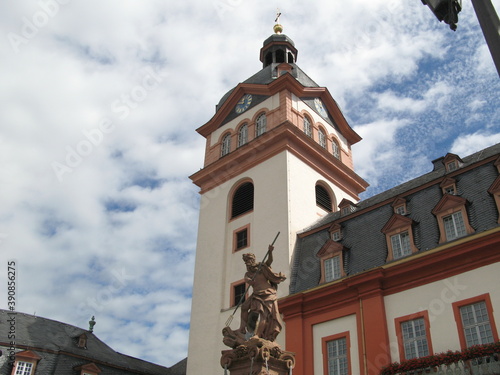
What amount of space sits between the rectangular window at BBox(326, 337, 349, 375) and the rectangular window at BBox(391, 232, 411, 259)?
399cm

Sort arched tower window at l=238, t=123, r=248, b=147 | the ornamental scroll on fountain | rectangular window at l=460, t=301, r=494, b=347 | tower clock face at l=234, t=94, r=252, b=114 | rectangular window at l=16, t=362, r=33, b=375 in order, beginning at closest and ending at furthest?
the ornamental scroll on fountain
rectangular window at l=460, t=301, r=494, b=347
rectangular window at l=16, t=362, r=33, b=375
arched tower window at l=238, t=123, r=248, b=147
tower clock face at l=234, t=94, r=252, b=114

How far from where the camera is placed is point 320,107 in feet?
112

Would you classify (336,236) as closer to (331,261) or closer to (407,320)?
(331,261)

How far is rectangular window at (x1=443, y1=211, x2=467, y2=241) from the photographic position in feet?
62.6

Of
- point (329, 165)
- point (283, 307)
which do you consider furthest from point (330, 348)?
point (329, 165)

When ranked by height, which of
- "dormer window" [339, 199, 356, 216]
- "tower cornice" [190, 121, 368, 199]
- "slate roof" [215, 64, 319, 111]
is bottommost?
"dormer window" [339, 199, 356, 216]

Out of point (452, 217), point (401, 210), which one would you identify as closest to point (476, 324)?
point (452, 217)

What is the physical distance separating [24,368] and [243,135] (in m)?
18.4

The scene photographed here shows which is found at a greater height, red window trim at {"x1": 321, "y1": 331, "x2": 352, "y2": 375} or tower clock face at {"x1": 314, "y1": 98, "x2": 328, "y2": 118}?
tower clock face at {"x1": 314, "y1": 98, "x2": 328, "y2": 118}

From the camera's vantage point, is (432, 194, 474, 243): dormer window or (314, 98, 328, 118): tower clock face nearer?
(432, 194, 474, 243): dormer window

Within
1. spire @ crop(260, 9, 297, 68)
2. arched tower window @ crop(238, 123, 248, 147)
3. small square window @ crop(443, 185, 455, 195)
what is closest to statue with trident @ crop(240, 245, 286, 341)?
small square window @ crop(443, 185, 455, 195)

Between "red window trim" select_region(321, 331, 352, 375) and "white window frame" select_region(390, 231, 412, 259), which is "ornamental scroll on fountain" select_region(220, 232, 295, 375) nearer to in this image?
"red window trim" select_region(321, 331, 352, 375)

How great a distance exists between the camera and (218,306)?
26000 millimetres

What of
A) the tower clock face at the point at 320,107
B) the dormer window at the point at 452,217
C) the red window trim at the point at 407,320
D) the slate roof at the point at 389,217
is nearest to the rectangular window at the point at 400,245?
the slate roof at the point at 389,217
